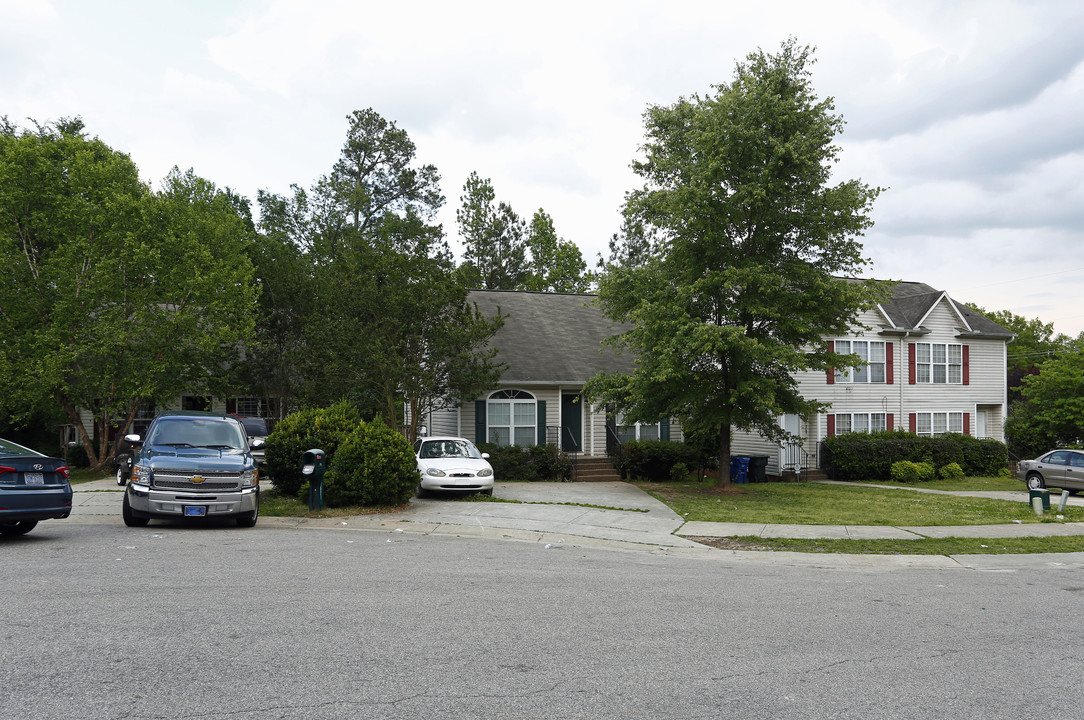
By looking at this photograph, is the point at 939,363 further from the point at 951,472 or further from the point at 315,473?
the point at 315,473

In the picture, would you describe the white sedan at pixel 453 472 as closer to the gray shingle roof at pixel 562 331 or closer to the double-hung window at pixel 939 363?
the gray shingle roof at pixel 562 331

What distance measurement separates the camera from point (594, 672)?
5.34 meters

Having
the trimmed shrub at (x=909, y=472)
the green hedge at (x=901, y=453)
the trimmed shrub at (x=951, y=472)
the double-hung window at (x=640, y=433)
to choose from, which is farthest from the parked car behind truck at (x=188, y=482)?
the trimmed shrub at (x=951, y=472)

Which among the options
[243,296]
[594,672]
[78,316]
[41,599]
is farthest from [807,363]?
[78,316]

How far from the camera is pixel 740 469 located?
1041 inches

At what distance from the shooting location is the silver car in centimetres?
2311

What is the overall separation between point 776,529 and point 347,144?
4116 centimetres

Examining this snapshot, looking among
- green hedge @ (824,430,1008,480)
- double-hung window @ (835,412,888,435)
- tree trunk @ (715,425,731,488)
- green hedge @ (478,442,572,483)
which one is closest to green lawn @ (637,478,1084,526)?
tree trunk @ (715,425,731,488)

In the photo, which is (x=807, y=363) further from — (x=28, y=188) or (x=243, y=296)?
(x=28, y=188)

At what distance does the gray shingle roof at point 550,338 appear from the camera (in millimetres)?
25641

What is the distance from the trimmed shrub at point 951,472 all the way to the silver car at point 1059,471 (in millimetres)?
4117

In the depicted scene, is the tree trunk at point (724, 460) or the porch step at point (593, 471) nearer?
the tree trunk at point (724, 460)

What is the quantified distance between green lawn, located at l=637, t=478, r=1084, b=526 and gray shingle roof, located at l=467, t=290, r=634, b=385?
522 centimetres

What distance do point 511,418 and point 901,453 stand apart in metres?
14.8
